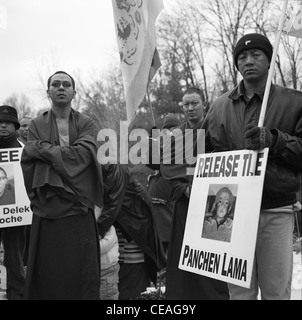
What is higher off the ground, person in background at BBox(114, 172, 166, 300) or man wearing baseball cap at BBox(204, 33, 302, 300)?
man wearing baseball cap at BBox(204, 33, 302, 300)

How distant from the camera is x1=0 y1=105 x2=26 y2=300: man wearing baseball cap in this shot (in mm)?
5000

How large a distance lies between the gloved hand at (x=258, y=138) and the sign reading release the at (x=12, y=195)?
272cm

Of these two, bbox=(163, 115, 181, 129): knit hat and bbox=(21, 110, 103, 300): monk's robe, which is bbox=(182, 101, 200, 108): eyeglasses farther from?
bbox=(163, 115, 181, 129): knit hat

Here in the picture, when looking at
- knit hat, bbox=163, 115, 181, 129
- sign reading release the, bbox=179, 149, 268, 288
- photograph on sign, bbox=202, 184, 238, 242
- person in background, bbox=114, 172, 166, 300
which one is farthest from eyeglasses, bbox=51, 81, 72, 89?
knit hat, bbox=163, 115, 181, 129

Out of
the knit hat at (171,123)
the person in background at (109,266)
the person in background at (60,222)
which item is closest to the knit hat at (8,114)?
the person in background at (60,222)

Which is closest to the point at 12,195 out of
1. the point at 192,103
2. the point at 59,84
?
the point at 59,84

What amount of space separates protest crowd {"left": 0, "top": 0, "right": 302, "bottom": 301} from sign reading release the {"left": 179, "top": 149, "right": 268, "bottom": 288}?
1 centimetres

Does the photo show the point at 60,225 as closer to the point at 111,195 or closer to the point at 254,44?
the point at 111,195

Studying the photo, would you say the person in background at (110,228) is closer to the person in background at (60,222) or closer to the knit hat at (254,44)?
the person in background at (60,222)

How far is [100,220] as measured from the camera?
447 cm

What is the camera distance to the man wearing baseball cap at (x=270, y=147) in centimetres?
282

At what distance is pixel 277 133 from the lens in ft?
9.14
